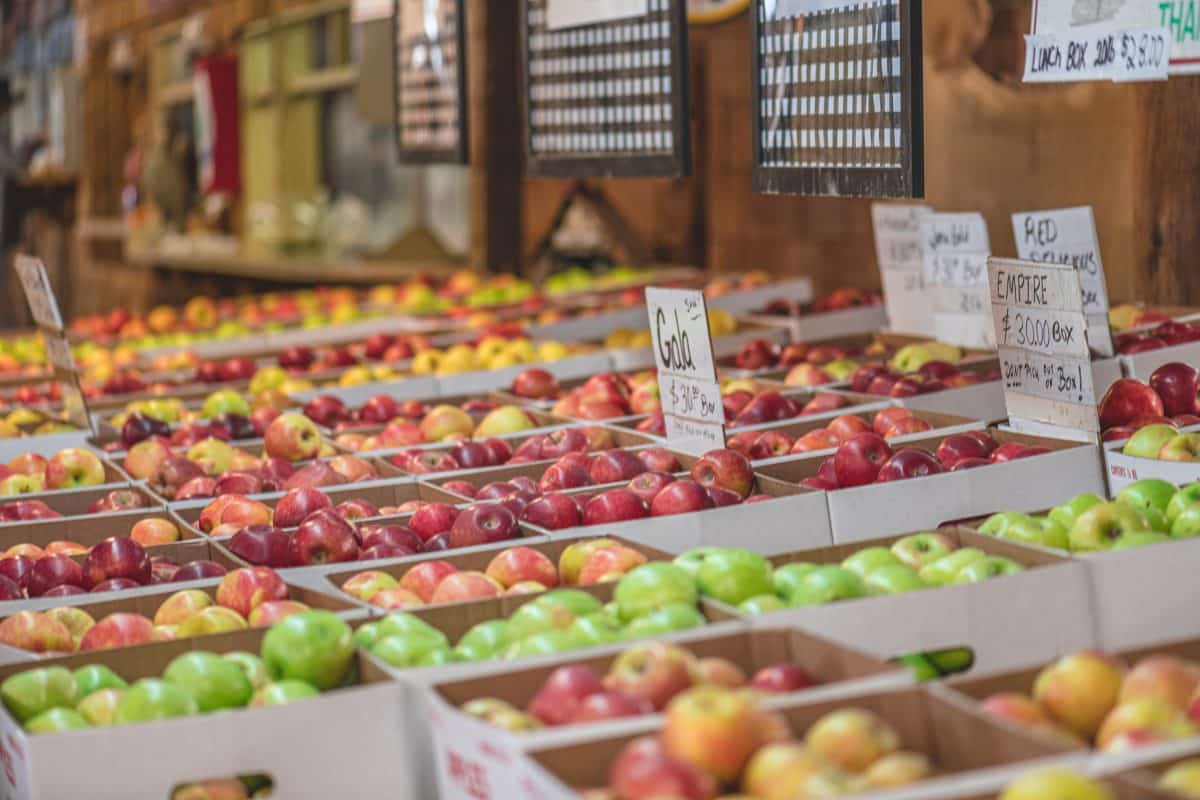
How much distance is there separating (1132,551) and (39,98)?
17.9 meters

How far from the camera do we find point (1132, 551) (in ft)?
7.94

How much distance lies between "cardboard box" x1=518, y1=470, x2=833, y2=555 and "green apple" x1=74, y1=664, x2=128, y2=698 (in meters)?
0.83

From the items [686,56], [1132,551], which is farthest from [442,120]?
[1132,551]

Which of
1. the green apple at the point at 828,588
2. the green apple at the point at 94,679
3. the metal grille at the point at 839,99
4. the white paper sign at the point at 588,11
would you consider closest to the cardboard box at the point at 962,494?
the metal grille at the point at 839,99

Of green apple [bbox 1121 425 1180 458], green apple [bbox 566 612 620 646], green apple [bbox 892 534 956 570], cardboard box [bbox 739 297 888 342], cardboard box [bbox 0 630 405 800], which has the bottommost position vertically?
cardboard box [bbox 0 630 405 800]

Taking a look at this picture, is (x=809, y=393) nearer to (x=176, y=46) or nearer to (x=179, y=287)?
(x=179, y=287)

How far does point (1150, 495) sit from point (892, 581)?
0.64 meters

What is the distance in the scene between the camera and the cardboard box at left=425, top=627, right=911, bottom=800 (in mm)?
1812

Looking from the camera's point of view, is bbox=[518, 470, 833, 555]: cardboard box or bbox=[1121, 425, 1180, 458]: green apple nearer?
Result: bbox=[518, 470, 833, 555]: cardboard box

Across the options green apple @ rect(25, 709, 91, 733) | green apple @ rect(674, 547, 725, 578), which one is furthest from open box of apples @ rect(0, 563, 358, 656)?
green apple @ rect(674, 547, 725, 578)

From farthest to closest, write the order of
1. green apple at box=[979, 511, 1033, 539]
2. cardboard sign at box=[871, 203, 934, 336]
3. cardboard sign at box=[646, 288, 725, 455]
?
cardboard sign at box=[871, 203, 934, 336]
cardboard sign at box=[646, 288, 725, 455]
green apple at box=[979, 511, 1033, 539]

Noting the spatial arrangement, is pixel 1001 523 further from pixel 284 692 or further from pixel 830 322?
pixel 830 322

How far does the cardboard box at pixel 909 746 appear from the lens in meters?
1.72

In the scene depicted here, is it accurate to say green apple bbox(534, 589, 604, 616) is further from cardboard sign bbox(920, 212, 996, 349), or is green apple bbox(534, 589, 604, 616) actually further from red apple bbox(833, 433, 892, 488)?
cardboard sign bbox(920, 212, 996, 349)
